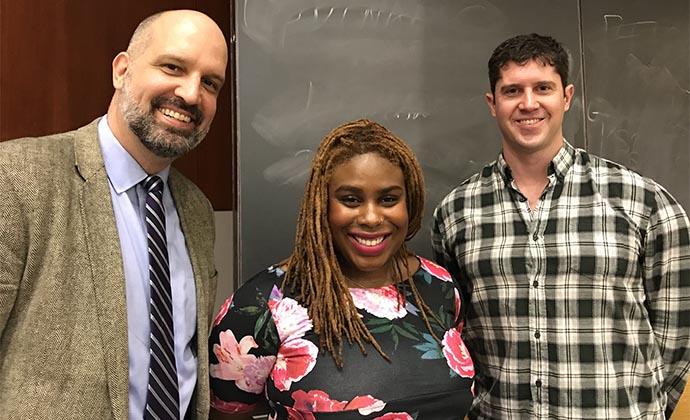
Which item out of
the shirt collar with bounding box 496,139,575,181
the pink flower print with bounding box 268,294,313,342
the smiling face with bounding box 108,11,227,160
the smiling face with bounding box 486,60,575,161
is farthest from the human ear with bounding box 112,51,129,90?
the shirt collar with bounding box 496,139,575,181

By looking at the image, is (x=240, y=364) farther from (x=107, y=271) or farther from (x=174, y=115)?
(x=174, y=115)

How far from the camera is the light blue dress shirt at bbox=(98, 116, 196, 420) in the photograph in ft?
4.15

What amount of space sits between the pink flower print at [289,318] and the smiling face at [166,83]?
15.6 inches

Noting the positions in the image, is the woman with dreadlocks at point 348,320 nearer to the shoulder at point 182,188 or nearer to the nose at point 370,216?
the nose at point 370,216

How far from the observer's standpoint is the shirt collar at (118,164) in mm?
1307

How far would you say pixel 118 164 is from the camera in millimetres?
1316

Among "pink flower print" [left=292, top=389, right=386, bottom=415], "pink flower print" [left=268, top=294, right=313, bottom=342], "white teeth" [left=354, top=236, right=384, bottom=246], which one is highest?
"white teeth" [left=354, top=236, right=384, bottom=246]

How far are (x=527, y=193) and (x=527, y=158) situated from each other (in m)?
0.10

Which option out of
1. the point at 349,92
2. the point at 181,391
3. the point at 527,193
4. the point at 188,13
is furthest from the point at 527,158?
the point at 181,391

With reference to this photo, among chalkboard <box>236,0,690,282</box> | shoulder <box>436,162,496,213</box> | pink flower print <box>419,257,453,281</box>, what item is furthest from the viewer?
chalkboard <box>236,0,690,282</box>

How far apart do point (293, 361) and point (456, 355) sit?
378 millimetres

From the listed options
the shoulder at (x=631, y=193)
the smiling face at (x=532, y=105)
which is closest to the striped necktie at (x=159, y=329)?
the smiling face at (x=532, y=105)

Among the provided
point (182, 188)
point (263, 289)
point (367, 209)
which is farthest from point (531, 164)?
point (182, 188)

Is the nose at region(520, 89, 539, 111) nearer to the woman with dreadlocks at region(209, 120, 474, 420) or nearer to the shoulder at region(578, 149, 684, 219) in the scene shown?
the shoulder at region(578, 149, 684, 219)
